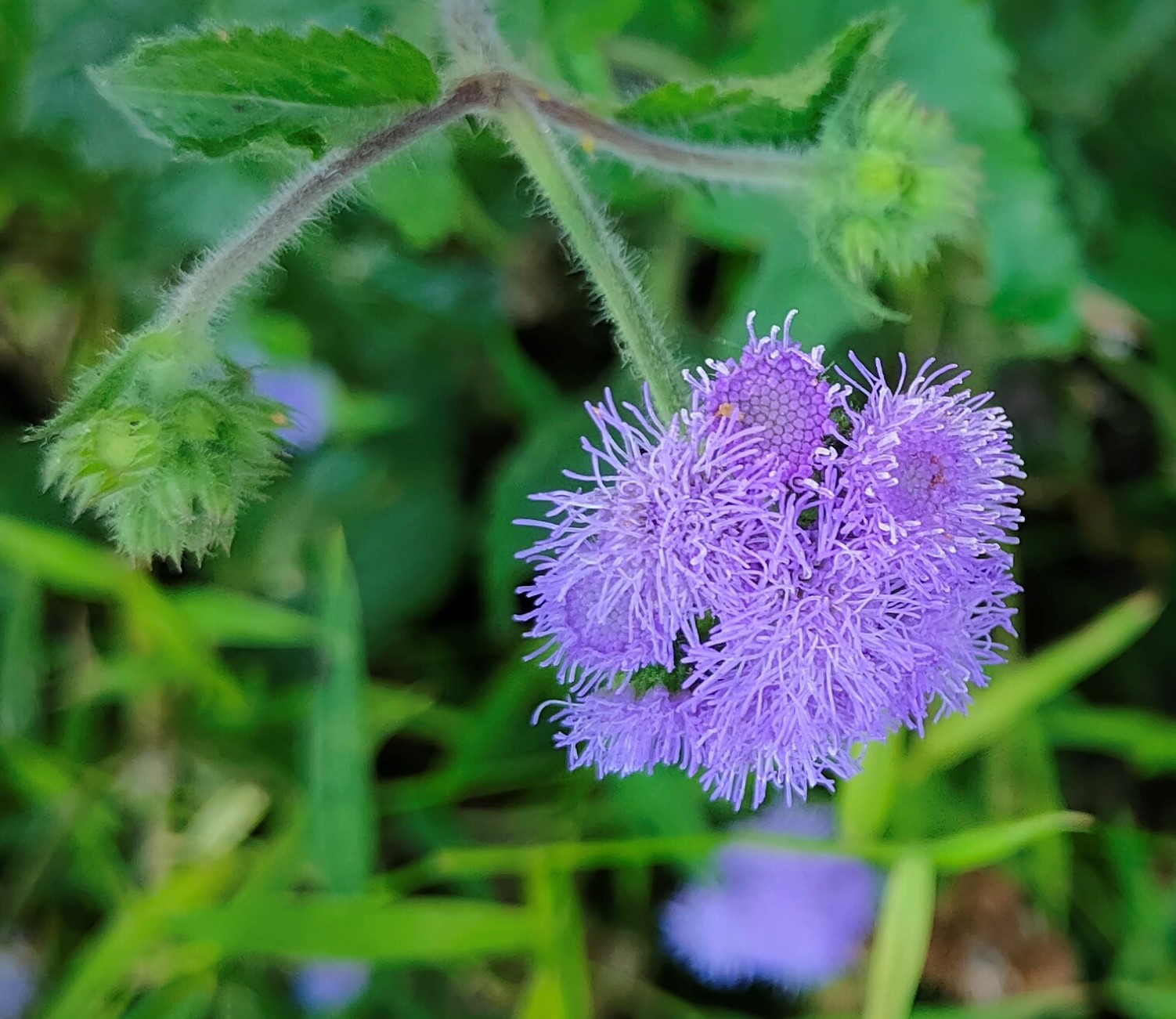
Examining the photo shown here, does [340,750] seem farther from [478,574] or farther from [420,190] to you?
[420,190]

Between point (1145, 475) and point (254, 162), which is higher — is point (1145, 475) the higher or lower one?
the lower one

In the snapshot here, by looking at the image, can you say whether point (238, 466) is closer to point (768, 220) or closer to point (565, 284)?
point (768, 220)

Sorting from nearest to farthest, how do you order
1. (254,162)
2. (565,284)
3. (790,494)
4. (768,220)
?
(790,494), (254,162), (768,220), (565,284)

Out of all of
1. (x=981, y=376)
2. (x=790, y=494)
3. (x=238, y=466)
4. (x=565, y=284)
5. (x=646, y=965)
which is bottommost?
(x=646, y=965)

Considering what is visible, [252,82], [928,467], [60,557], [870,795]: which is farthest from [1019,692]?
[60,557]

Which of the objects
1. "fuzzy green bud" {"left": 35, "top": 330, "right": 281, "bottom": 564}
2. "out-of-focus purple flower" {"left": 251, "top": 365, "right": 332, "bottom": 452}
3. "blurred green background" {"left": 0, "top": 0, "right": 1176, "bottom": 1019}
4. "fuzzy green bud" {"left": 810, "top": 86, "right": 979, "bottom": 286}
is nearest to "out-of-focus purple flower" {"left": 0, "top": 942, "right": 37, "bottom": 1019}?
"blurred green background" {"left": 0, "top": 0, "right": 1176, "bottom": 1019}

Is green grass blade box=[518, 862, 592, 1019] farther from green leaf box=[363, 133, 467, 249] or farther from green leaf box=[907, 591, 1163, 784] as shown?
green leaf box=[363, 133, 467, 249]

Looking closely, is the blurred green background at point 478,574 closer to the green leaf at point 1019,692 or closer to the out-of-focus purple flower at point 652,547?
the green leaf at point 1019,692

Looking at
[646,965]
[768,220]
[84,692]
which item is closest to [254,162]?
[768,220]
